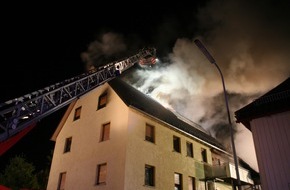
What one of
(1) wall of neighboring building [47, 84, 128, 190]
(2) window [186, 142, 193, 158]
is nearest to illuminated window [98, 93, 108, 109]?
(1) wall of neighboring building [47, 84, 128, 190]

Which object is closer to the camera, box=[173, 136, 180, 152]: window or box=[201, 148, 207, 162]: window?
box=[173, 136, 180, 152]: window

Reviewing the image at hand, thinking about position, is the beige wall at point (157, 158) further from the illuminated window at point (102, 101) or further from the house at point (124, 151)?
the illuminated window at point (102, 101)

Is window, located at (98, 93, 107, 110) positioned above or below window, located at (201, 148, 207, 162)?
above

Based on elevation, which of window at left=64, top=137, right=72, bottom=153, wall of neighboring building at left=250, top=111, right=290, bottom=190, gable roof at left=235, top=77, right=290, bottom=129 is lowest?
wall of neighboring building at left=250, top=111, right=290, bottom=190

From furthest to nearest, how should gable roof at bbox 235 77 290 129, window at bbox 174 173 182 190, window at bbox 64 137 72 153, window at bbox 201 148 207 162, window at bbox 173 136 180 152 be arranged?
1. window at bbox 201 148 207 162
2. window at bbox 64 137 72 153
3. window at bbox 173 136 180 152
4. window at bbox 174 173 182 190
5. gable roof at bbox 235 77 290 129

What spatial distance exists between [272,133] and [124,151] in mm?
8063

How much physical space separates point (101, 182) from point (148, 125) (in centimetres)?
480

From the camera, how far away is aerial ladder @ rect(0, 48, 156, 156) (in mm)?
Answer: 8516

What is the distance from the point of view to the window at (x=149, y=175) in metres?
15.6

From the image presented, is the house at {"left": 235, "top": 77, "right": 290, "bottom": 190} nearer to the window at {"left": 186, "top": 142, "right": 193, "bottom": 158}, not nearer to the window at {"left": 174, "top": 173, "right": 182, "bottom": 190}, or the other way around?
the window at {"left": 174, "top": 173, "right": 182, "bottom": 190}

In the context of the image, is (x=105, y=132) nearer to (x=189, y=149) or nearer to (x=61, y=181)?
(x=61, y=181)

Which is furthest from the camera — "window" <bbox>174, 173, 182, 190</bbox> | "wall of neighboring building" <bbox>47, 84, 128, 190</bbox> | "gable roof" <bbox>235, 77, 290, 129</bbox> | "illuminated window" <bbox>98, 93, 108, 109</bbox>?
"illuminated window" <bbox>98, 93, 108, 109</bbox>

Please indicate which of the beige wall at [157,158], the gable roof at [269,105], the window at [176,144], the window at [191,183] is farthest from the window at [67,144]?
the gable roof at [269,105]

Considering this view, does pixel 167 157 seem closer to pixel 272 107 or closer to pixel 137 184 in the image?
pixel 137 184
